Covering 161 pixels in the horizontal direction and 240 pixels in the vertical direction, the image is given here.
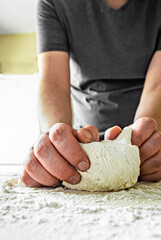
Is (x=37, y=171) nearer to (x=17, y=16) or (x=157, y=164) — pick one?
(x=157, y=164)

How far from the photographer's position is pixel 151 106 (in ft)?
2.62

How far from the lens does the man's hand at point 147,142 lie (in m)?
0.59

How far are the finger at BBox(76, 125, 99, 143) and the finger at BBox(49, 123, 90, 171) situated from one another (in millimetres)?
28

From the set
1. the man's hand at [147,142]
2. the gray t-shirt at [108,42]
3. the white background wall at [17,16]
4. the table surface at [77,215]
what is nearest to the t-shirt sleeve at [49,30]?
the gray t-shirt at [108,42]

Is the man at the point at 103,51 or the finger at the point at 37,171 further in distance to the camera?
the man at the point at 103,51

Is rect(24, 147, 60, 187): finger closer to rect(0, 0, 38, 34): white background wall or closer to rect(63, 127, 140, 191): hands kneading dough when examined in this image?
rect(63, 127, 140, 191): hands kneading dough

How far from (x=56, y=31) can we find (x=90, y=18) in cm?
15

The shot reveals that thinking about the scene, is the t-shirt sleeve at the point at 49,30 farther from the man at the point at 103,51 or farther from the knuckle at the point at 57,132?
the knuckle at the point at 57,132

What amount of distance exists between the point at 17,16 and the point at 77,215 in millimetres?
3472

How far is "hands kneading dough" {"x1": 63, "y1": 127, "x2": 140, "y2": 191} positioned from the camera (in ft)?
1.71

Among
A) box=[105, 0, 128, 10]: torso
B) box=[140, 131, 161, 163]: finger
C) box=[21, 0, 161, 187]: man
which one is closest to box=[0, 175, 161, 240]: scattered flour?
box=[140, 131, 161, 163]: finger

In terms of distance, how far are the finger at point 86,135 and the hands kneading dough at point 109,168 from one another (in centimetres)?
1

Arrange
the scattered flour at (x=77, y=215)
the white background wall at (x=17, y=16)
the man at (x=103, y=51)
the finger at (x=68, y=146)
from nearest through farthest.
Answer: the scattered flour at (x=77, y=215) < the finger at (x=68, y=146) < the man at (x=103, y=51) < the white background wall at (x=17, y=16)

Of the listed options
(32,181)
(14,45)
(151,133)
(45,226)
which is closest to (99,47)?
A: (151,133)
